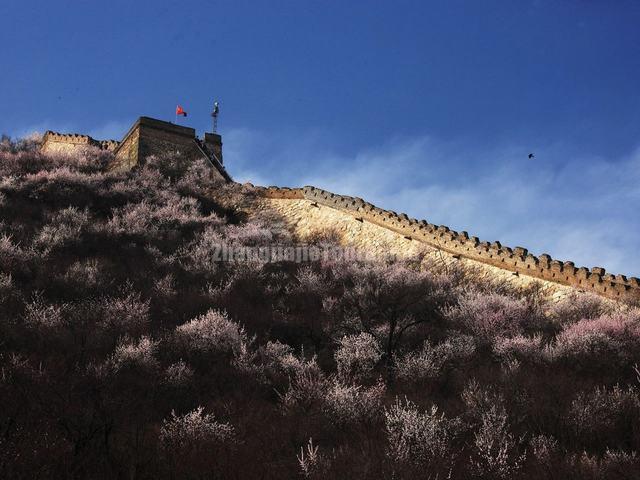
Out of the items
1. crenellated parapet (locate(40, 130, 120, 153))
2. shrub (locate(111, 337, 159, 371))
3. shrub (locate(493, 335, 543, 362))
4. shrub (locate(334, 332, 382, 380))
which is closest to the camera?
shrub (locate(111, 337, 159, 371))

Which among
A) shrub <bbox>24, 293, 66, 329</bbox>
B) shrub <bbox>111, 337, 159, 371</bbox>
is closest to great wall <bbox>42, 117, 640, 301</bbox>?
shrub <bbox>111, 337, 159, 371</bbox>

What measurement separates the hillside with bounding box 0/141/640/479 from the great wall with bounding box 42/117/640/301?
557 millimetres

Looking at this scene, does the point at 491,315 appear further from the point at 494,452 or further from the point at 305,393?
the point at 494,452

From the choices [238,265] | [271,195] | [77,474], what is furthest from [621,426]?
[271,195]

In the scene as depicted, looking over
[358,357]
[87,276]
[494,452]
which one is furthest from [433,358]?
[87,276]

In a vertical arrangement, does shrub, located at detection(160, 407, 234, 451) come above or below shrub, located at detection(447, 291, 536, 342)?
below

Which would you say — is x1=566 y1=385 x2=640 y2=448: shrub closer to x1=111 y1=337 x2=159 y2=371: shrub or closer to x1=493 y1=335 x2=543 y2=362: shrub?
x1=493 y1=335 x2=543 y2=362: shrub

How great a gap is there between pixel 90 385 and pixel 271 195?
2177cm

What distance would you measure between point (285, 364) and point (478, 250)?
1255 cm

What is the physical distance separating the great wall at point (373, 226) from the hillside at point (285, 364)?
1.83 ft

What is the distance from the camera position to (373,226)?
2561 centimetres

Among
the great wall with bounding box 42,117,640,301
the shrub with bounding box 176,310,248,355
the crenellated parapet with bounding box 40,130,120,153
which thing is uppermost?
the crenellated parapet with bounding box 40,130,120,153

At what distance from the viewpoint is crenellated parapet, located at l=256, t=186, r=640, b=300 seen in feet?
56.5

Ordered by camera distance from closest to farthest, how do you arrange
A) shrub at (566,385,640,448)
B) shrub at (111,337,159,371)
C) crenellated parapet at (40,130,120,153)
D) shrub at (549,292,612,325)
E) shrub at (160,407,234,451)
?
shrub at (160,407,234,451)
shrub at (566,385,640,448)
shrub at (111,337,159,371)
shrub at (549,292,612,325)
crenellated parapet at (40,130,120,153)
